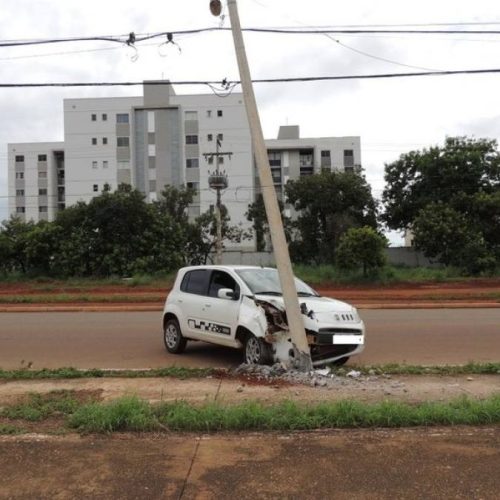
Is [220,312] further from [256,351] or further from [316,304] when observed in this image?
[316,304]

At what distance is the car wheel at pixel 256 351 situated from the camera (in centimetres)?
823

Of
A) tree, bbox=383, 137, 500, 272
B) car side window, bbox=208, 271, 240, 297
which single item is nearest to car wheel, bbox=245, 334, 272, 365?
car side window, bbox=208, 271, 240, 297

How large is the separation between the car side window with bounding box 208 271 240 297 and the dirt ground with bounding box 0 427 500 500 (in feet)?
14.4

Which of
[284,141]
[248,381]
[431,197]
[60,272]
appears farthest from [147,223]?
[284,141]

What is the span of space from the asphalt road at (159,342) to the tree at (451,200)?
19.8 metres

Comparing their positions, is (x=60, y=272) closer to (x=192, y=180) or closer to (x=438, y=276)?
(x=438, y=276)

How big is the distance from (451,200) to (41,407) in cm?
4068

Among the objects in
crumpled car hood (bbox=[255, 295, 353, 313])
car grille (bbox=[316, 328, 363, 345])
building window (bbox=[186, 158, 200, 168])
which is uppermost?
building window (bbox=[186, 158, 200, 168])

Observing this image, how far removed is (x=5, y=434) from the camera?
5.27m

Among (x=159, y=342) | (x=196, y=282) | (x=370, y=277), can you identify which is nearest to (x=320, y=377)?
(x=196, y=282)

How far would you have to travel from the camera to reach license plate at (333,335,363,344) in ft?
27.2

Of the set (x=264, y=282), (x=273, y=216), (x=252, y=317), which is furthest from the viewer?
(x=264, y=282)

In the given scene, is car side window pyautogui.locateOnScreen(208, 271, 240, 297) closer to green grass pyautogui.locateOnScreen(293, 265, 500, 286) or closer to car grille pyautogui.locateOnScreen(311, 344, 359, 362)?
car grille pyautogui.locateOnScreen(311, 344, 359, 362)

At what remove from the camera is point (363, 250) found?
29.3 metres
